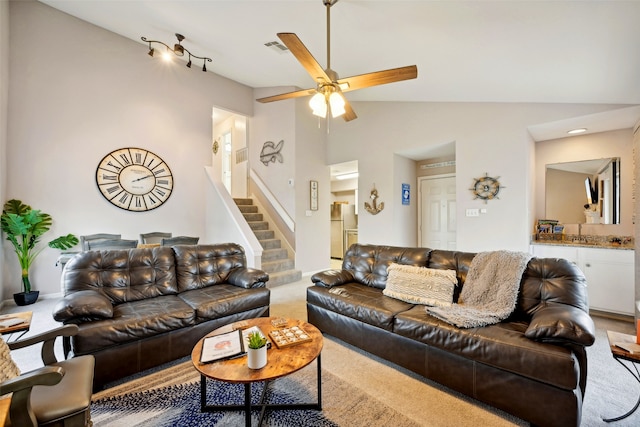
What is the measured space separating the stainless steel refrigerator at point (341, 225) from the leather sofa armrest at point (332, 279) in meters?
4.53

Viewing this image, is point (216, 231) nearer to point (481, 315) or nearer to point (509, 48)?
point (481, 315)

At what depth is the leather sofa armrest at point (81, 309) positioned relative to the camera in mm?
1930

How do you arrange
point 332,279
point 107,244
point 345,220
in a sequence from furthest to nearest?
point 345,220 < point 107,244 < point 332,279

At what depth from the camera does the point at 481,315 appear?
77.5 inches

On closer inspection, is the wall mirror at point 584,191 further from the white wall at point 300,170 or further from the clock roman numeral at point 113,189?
the clock roman numeral at point 113,189

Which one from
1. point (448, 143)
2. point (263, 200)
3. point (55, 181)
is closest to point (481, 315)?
point (448, 143)

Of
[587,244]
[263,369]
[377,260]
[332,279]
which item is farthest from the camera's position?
[587,244]

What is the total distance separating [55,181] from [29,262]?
3.93ft

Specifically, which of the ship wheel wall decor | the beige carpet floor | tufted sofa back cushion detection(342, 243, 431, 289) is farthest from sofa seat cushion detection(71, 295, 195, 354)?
the ship wheel wall decor

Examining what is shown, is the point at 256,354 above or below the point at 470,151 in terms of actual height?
below

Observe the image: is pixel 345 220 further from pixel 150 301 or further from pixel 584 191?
pixel 150 301

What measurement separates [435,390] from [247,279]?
194 cm

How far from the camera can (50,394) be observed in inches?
48.6

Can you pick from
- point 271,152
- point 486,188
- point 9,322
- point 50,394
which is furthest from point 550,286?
point 271,152
